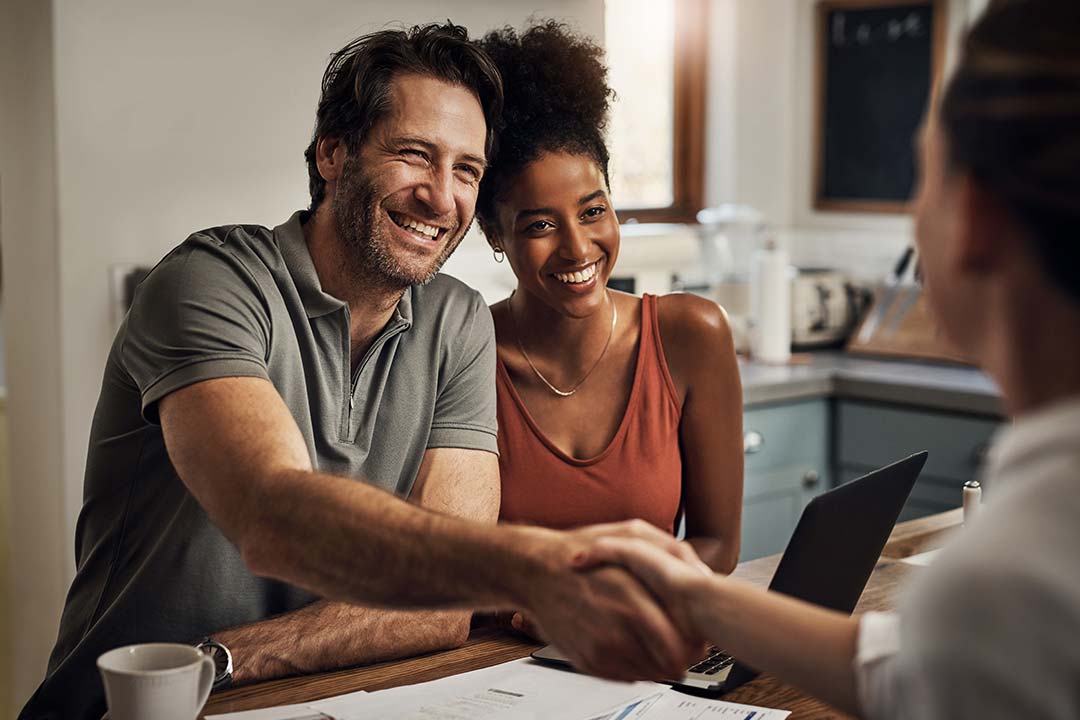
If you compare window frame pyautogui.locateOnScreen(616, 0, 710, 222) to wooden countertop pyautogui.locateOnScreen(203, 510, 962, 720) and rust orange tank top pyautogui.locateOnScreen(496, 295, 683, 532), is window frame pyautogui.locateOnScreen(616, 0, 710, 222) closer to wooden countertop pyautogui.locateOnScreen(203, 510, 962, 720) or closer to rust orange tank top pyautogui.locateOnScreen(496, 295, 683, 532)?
rust orange tank top pyautogui.locateOnScreen(496, 295, 683, 532)

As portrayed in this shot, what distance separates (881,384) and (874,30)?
1385 mm

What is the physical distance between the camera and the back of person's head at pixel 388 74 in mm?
1826

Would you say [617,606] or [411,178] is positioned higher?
[411,178]

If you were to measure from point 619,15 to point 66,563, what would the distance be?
2.49m

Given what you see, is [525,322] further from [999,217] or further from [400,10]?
[999,217]

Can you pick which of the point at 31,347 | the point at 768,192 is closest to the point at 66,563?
the point at 31,347

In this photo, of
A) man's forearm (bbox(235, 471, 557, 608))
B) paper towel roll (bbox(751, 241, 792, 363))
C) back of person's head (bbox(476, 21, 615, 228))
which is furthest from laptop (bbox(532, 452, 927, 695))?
paper towel roll (bbox(751, 241, 792, 363))

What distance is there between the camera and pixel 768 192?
4.31 meters

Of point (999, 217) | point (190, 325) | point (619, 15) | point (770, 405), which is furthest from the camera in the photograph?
point (619, 15)

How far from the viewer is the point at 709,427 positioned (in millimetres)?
2064

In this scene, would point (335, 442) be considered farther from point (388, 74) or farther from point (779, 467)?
point (779, 467)

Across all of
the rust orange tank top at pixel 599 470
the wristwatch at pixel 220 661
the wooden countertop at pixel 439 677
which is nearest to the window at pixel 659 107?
the rust orange tank top at pixel 599 470

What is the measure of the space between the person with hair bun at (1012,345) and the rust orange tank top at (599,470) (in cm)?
119

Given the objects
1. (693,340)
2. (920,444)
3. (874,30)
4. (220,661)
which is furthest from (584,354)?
(874,30)
